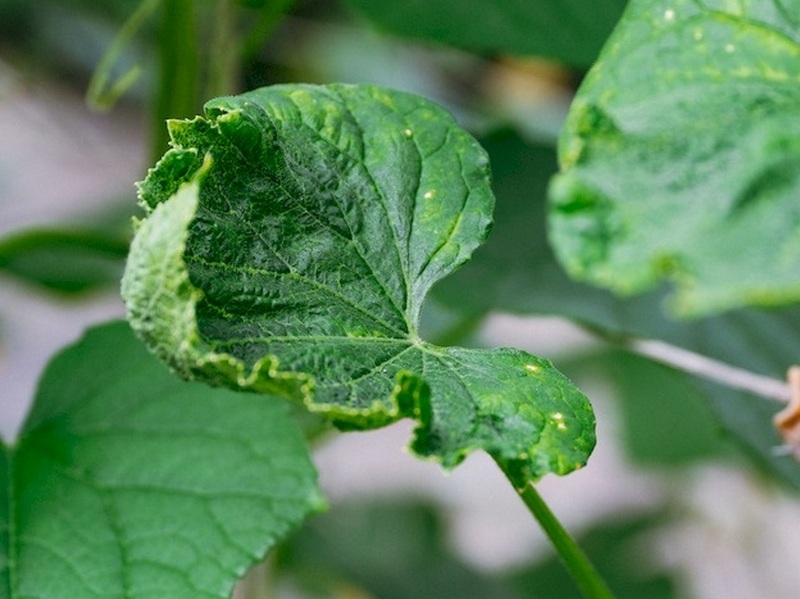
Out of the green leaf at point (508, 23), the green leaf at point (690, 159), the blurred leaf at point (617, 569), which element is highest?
the green leaf at point (690, 159)

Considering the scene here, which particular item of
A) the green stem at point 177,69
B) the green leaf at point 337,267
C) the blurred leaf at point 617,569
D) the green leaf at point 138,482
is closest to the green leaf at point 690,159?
the green leaf at point 337,267

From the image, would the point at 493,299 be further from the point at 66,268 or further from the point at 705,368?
the point at 66,268

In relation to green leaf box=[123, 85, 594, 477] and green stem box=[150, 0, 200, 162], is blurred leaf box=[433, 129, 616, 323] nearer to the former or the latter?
green stem box=[150, 0, 200, 162]

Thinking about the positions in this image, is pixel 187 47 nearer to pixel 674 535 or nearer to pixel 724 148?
pixel 724 148

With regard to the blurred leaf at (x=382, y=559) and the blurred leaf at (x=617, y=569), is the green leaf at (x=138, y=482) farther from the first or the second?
the blurred leaf at (x=617, y=569)

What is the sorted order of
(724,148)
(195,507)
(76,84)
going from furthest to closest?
(76,84) < (195,507) < (724,148)

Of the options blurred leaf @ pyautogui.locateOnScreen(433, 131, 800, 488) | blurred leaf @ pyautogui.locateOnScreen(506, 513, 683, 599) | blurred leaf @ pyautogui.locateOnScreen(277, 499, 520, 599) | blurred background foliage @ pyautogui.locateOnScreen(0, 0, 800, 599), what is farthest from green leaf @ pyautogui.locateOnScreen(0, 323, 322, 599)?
blurred leaf @ pyautogui.locateOnScreen(506, 513, 683, 599)

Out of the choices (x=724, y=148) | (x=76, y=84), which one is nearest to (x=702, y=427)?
(x=724, y=148)
